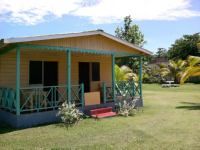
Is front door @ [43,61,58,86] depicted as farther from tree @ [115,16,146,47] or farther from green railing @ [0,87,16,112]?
tree @ [115,16,146,47]

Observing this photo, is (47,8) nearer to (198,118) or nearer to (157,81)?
(198,118)

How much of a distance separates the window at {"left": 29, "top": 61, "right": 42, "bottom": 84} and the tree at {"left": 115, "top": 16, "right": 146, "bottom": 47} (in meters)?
22.2

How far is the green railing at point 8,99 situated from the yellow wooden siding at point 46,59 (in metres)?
0.70

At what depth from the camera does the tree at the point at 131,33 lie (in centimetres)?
3397

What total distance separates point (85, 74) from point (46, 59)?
106 inches

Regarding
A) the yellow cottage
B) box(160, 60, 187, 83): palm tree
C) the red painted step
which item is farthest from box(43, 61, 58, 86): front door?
box(160, 60, 187, 83): palm tree

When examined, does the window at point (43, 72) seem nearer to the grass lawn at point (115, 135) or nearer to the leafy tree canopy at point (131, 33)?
the grass lawn at point (115, 135)

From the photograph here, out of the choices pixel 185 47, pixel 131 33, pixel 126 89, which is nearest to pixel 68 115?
pixel 126 89

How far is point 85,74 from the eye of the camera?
49.6 feet

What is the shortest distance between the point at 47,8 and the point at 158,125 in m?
10.8

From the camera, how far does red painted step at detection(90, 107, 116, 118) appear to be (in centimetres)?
1182

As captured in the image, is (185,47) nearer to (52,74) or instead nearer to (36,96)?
(52,74)

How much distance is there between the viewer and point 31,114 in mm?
10242

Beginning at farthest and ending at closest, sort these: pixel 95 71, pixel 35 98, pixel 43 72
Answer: pixel 95 71
pixel 43 72
pixel 35 98
